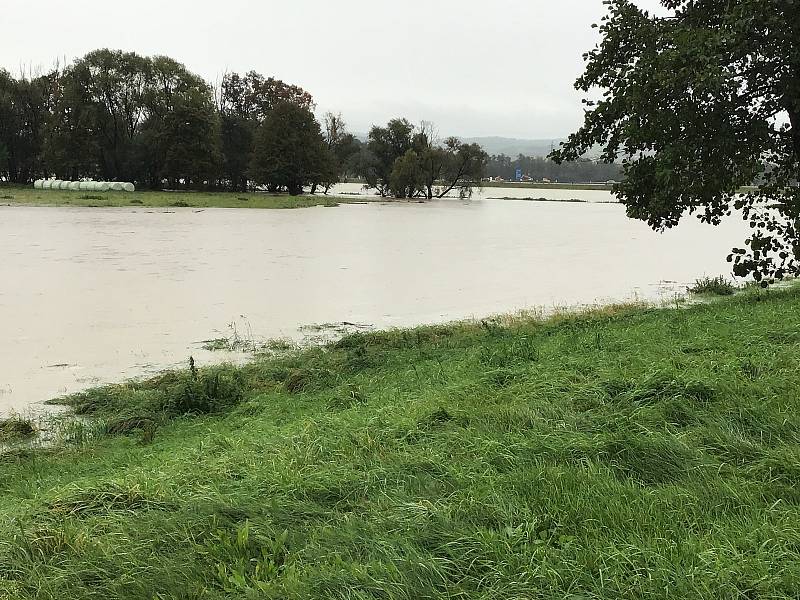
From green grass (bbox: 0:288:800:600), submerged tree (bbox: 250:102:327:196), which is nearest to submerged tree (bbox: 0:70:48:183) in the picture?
submerged tree (bbox: 250:102:327:196)

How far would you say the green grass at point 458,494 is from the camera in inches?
97.6

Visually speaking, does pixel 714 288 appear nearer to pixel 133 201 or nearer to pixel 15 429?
pixel 15 429

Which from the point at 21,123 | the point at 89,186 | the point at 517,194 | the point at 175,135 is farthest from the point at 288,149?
the point at 517,194

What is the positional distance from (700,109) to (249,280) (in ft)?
Answer: 35.3

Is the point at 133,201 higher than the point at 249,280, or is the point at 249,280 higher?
the point at 133,201

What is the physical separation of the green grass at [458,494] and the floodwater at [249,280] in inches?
154

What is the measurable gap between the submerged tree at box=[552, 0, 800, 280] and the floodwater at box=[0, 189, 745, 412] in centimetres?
453

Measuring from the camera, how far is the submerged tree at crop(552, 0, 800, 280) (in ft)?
23.0

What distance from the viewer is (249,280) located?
15.7 meters

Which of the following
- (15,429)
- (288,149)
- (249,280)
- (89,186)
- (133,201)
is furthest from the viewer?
(288,149)

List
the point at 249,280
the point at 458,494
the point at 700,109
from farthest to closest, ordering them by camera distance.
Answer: the point at 249,280, the point at 700,109, the point at 458,494

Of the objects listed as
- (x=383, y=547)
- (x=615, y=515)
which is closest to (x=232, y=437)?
(x=383, y=547)

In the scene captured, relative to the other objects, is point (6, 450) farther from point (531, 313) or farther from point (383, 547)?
point (531, 313)

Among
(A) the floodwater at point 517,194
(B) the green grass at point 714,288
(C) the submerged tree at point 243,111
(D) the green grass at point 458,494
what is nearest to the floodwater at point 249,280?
(B) the green grass at point 714,288
